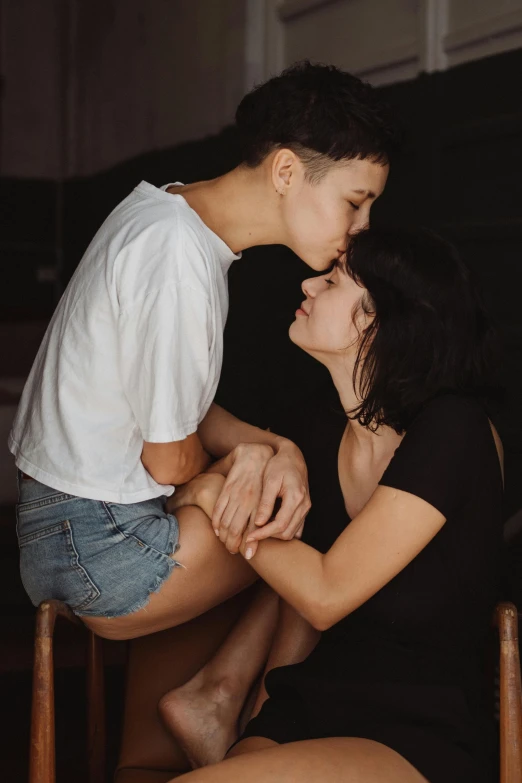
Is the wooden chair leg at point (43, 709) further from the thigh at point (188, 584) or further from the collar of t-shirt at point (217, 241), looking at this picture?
the collar of t-shirt at point (217, 241)

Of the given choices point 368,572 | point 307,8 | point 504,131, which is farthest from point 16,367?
point 368,572

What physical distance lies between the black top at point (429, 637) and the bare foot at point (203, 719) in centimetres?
16

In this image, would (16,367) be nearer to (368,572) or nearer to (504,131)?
(504,131)

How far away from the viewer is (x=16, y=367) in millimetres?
4504

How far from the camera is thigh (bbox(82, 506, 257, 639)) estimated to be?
5.25 feet

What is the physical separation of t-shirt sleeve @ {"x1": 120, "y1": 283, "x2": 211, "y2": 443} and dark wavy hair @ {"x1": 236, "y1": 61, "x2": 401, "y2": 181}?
477 mm

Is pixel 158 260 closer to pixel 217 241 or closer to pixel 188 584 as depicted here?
pixel 217 241

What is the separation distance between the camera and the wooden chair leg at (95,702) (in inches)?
71.5

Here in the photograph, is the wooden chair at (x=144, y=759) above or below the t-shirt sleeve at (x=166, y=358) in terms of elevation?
below

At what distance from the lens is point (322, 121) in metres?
1.80

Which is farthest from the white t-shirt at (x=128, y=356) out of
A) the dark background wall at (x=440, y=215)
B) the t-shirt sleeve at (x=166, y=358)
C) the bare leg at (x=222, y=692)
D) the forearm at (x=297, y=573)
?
the dark background wall at (x=440, y=215)

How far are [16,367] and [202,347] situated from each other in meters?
3.16

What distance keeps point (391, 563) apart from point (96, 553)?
0.50 m

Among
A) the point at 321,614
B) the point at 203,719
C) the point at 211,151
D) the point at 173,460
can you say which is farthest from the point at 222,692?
the point at 211,151
